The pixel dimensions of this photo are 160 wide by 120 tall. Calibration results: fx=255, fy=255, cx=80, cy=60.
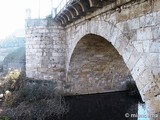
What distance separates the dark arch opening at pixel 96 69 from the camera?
35.3 ft

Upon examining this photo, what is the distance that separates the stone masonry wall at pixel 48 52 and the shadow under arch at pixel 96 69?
713 millimetres

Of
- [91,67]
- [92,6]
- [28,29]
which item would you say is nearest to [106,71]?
[91,67]

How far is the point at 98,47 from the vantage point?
34.8 ft

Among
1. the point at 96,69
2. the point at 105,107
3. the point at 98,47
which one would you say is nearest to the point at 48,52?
the point at 96,69

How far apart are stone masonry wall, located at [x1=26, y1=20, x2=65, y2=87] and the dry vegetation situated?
621 millimetres

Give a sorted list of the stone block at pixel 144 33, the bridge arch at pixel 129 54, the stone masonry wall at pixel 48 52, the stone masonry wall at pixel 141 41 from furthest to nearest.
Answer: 1. the stone masonry wall at pixel 48 52
2. the bridge arch at pixel 129 54
3. the stone block at pixel 144 33
4. the stone masonry wall at pixel 141 41

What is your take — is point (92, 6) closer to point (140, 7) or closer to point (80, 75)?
point (140, 7)

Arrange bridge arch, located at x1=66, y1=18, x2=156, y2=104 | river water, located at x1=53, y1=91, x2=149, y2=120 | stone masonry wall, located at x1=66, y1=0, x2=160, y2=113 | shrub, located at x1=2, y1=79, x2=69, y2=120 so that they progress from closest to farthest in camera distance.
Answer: stone masonry wall, located at x1=66, y1=0, x2=160, y2=113 → bridge arch, located at x1=66, y1=18, x2=156, y2=104 → shrub, located at x1=2, y1=79, x2=69, y2=120 → river water, located at x1=53, y1=91, x2=149, y2=120

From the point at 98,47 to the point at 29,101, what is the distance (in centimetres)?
368

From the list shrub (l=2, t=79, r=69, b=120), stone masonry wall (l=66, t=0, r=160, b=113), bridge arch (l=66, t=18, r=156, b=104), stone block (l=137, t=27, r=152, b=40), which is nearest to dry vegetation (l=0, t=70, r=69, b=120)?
shrub (l=2, t=79, r=69, b=120)

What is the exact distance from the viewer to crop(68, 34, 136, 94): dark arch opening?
10750mm

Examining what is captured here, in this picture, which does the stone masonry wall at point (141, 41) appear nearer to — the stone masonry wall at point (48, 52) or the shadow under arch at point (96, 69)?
the shadow under arch at point (96, 69)

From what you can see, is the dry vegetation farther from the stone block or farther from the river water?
the stone block

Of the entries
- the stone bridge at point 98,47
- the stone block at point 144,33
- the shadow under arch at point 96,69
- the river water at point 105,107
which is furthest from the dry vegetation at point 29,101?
the stone block at point 144,33
